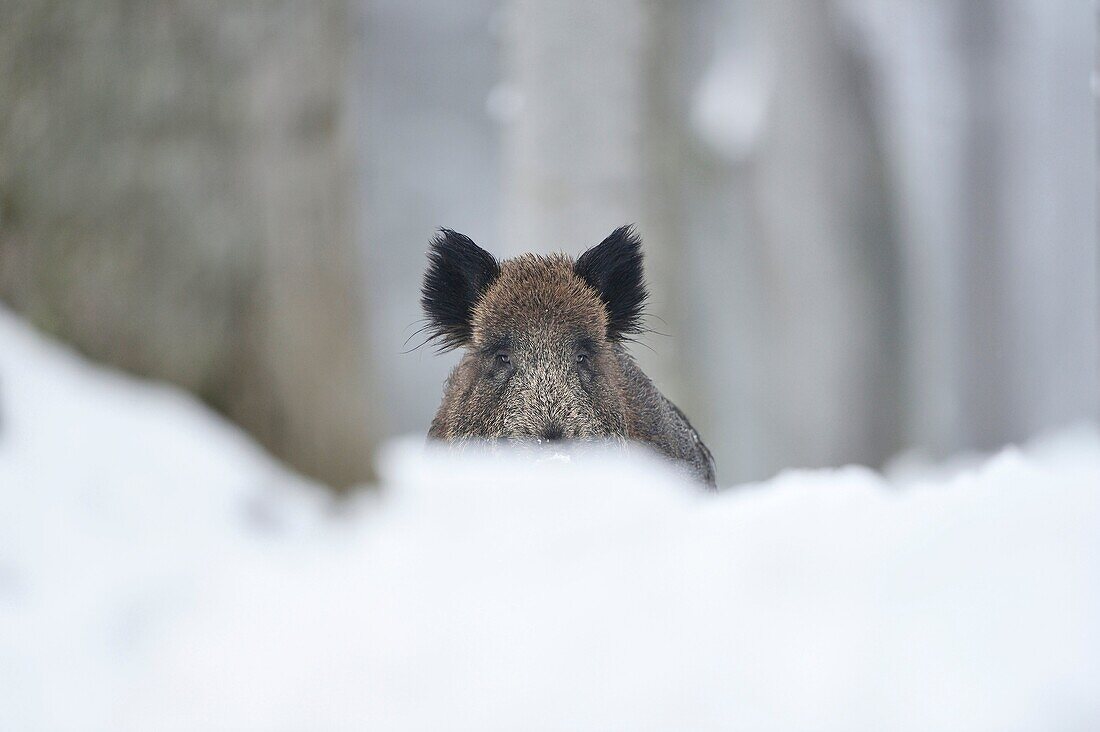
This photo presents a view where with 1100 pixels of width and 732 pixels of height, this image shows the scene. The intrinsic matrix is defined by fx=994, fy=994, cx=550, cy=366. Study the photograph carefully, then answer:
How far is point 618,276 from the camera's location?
2699 mm

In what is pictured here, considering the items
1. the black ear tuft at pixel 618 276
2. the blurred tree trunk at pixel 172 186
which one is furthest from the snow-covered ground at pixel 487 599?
the black ear tuft at pixel 618 276

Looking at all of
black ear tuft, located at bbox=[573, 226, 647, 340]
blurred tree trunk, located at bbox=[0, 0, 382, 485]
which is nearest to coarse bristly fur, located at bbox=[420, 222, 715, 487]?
black ear tuft, located at bbox=[573, 226, 647, 340]

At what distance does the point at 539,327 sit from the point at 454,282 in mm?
262

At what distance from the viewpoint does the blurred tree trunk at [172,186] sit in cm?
141

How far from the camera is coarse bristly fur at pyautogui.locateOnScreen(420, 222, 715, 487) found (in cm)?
264

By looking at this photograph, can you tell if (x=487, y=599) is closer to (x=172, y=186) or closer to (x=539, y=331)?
(x=172, y=186)

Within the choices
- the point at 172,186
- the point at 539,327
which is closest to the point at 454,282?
the point at 539,327

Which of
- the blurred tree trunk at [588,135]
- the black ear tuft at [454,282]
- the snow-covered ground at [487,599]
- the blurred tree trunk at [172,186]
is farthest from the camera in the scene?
the blurred tree trunk at [588,135]

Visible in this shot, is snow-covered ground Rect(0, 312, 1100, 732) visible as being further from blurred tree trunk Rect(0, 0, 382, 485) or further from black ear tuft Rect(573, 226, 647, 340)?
black ear tuft Rect(573, 226, 647, 340)

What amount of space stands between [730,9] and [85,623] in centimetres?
798

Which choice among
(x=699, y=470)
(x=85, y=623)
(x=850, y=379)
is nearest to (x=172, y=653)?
(x=85, y=623)

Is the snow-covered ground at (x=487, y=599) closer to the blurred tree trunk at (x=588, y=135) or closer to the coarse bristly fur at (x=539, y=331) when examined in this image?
the coarse bristly fur at (x=539, y=331)

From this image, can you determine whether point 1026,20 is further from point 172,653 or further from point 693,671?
point 172,653

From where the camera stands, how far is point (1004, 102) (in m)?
4.17
